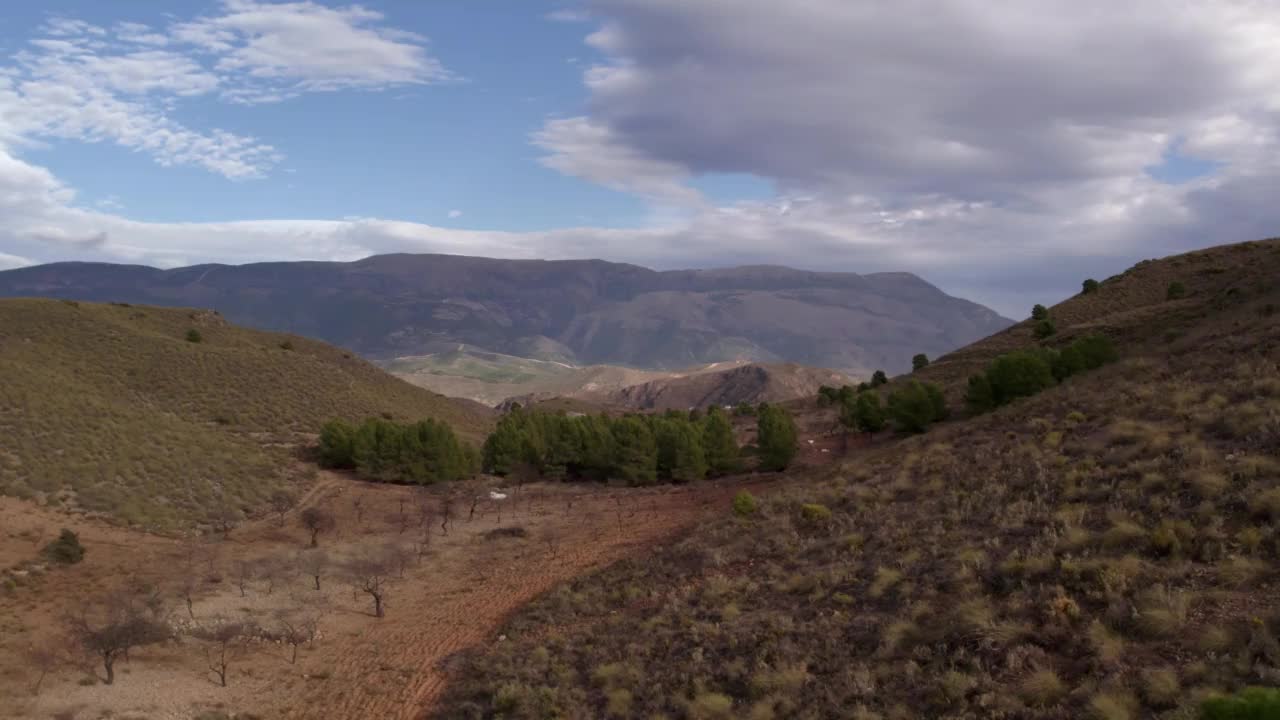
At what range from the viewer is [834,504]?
25547 millimetres

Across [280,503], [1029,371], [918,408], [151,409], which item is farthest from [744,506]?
[151,409]

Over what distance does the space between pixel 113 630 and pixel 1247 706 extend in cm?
2237

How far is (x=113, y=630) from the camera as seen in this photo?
1842 cm

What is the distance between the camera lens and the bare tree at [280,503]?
39.0 meters

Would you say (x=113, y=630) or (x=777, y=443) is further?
(x=777, y=443)

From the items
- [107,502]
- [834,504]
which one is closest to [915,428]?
[834,504]

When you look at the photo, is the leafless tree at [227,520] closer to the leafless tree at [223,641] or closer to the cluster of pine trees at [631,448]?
the leafless tree at [223,641]

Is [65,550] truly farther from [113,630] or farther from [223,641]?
[223,641]

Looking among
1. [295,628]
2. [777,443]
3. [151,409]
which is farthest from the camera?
[151,409]

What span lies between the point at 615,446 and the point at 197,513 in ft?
79.7

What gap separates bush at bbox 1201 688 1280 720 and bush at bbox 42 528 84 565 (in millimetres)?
33593

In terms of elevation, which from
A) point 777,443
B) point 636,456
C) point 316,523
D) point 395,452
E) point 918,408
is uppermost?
point 918,408

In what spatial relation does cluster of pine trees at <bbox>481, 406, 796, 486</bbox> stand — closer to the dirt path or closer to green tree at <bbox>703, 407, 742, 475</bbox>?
green tree at <bbox>703, 407, 742, 475</bbox>

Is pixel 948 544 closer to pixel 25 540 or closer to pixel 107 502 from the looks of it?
pixel 25 540
